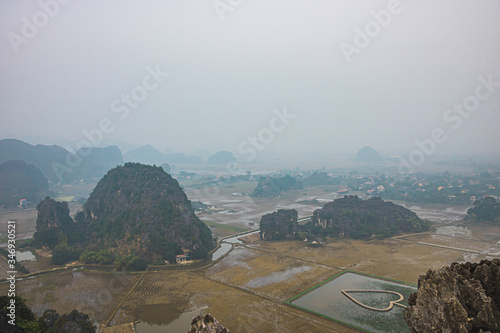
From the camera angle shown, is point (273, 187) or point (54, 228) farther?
point (273, 187)

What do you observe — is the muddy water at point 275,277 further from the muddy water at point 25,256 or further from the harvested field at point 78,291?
the muddy water at point 25,256

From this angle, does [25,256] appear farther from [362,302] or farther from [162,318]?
[362,302]

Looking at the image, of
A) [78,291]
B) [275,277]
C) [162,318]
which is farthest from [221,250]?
[162,318]

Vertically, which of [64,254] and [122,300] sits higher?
[64,254]

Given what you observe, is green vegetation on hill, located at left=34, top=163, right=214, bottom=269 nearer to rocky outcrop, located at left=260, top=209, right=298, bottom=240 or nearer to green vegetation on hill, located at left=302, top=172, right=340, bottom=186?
rocky outcrop, located at left=260, top=209, right=298, bottom=240

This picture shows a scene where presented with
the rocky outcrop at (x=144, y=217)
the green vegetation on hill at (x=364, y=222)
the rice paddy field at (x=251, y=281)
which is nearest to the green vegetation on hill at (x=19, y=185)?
the rocky outcrop at (x=144, y=217)
